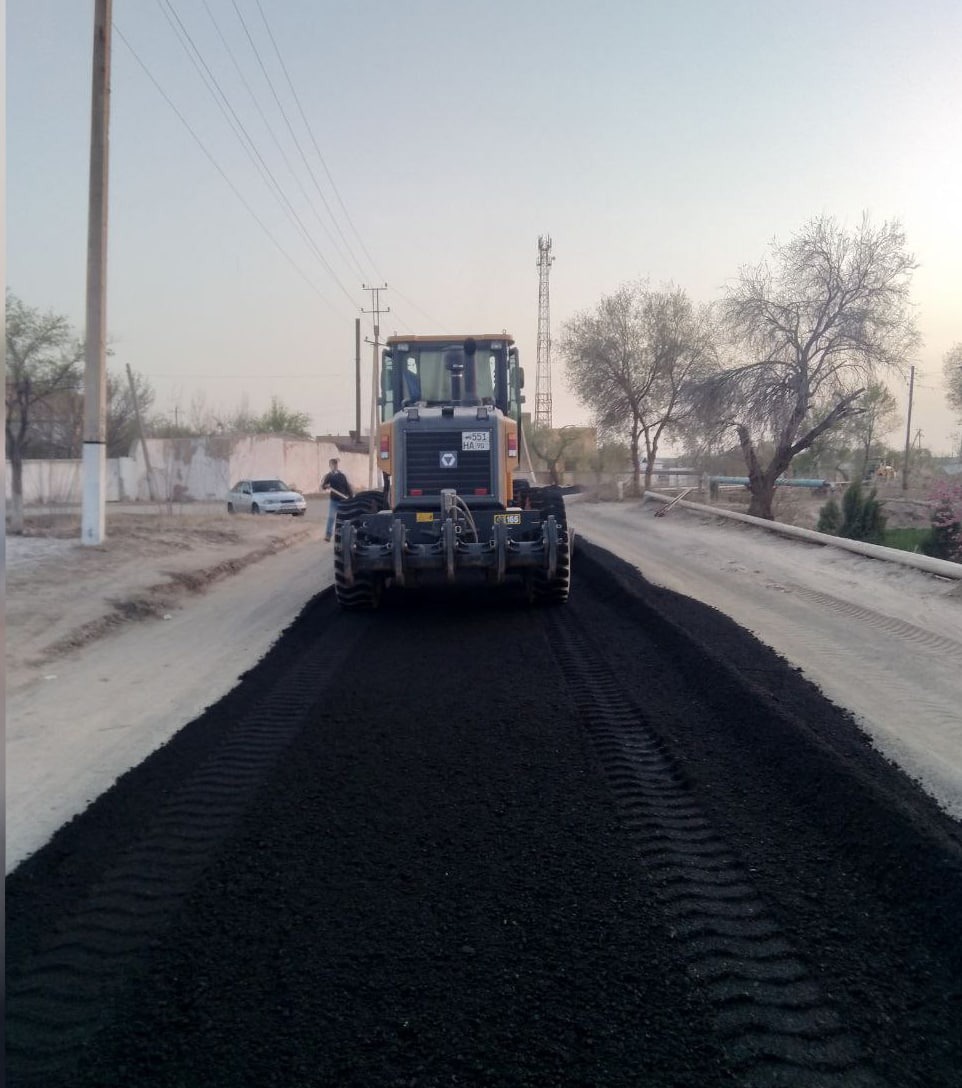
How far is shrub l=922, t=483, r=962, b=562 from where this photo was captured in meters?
19.9

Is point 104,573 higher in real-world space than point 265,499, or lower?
lower

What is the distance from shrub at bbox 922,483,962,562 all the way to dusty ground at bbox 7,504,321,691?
14.7 meters

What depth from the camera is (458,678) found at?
8.29 metres

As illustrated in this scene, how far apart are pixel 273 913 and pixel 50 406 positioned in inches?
846

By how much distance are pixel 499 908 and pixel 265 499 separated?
105ft

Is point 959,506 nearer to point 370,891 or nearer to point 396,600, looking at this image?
point 396,600

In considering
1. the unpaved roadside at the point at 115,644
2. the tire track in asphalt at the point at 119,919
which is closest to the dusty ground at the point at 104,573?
the unpaved roadside at the point at 115,644

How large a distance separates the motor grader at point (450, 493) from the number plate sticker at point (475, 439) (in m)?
0.01

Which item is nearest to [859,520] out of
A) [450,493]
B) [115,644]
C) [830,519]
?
[830,519]

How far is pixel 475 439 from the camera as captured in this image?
12195 mm

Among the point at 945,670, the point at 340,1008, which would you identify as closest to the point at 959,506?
the point at 945,670

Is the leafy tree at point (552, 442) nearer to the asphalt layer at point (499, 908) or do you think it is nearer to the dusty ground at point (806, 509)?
the dusty ground at point (806, 509)

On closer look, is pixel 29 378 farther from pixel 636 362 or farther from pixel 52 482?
pixel 636 362

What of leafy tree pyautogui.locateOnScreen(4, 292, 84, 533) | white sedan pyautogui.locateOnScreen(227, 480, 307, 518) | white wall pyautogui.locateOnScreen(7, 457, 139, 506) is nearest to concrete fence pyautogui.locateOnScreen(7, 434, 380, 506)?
white sedan pyautogui.locateOnScreen(227, 480, 307, 518)
